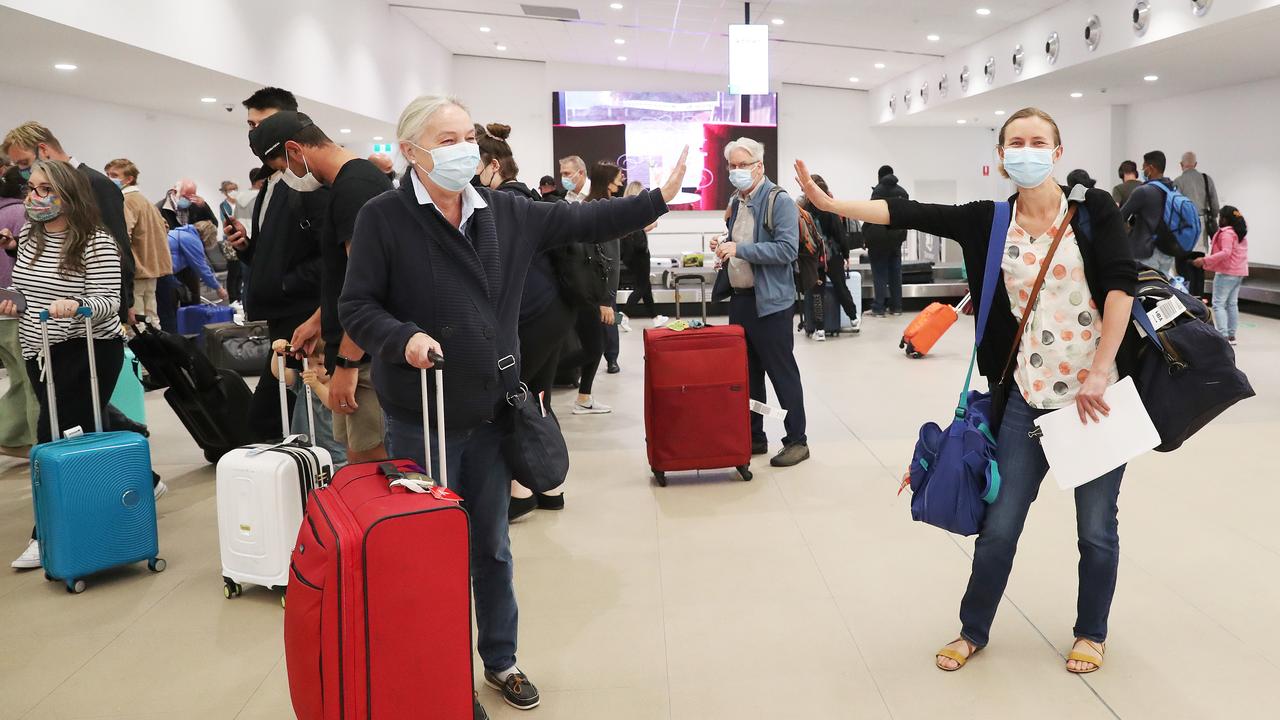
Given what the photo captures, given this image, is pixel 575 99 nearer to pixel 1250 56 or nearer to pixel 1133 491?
pixel 1250 56

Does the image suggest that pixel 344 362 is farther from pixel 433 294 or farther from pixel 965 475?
pixel 965 475

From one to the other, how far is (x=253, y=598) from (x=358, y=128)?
1269cm

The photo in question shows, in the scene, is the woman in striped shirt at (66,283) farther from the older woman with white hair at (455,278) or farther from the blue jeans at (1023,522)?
the blue jeans at (1023,522)

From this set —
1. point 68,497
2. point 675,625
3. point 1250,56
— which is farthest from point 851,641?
point 1250,56

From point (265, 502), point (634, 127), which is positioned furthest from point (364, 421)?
point (634, 127)

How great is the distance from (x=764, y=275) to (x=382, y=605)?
3.23 meters

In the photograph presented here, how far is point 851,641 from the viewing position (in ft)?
10.0

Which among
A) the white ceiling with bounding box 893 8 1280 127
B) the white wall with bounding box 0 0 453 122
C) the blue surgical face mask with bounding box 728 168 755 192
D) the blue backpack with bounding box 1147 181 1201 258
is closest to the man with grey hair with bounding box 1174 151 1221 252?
the white ceiling with bounding box 893 8 1280 127

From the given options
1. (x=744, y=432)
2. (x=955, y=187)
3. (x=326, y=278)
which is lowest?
(x=744, y=432)

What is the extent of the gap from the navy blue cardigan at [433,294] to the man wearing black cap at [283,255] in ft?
3.28

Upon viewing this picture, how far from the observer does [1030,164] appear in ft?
8.55

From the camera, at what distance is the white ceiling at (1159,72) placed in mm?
10094

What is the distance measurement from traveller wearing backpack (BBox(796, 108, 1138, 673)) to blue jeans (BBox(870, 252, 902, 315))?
9780 millimetres

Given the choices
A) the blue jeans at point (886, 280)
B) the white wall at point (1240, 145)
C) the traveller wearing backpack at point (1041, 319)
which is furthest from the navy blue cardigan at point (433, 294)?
the white wall at point (1240, 145)
